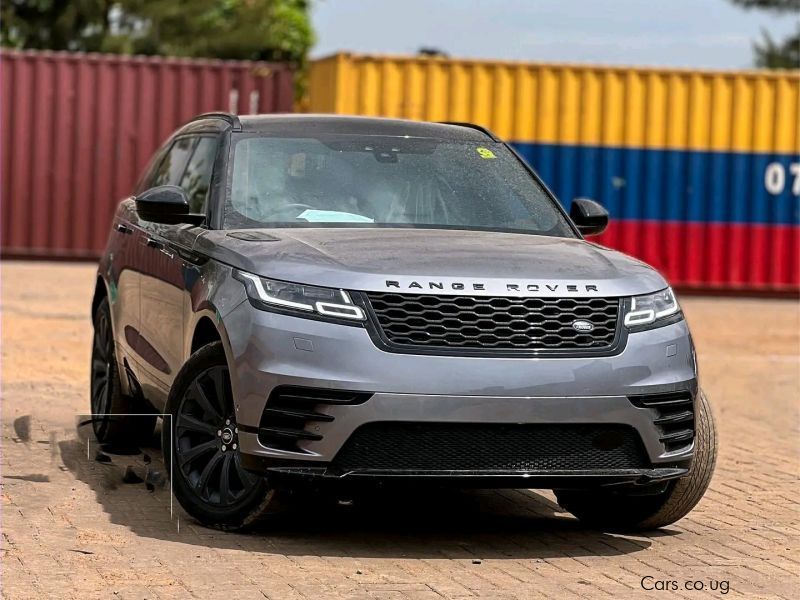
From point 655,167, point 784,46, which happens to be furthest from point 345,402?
point 784,46

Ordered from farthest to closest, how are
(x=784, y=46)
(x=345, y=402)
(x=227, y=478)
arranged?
(x=784, y=46) → (x=227, y=478) → (x=345, y=402)

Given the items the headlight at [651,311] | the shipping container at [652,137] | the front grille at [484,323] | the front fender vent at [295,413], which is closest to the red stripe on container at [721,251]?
the shipping container at [652,137]

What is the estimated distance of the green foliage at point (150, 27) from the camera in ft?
149

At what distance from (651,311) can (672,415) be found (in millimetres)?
402

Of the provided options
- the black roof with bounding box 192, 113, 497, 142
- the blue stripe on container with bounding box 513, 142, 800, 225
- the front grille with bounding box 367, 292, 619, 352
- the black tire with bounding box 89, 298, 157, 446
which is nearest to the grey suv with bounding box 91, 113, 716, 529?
the front grille with bounding box 367, 292, 619, 352

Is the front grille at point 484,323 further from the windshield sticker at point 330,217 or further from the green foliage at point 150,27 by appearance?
the green foliage at point 150,27

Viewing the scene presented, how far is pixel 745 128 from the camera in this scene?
22547mm

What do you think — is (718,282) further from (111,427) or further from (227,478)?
(227,478)

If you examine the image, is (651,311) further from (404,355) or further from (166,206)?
(166,206)

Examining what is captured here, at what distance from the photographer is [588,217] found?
7.46 meters

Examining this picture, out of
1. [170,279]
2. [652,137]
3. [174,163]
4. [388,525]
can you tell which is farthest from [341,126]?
[652,137]

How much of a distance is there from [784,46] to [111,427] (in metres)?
62.8

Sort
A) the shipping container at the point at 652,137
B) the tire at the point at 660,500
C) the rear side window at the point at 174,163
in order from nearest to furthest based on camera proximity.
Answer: the tire at the point at 660,500 → the rear side window at the point at 174,163 → the shipping container at the point at 652,137

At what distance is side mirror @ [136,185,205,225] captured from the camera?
6832mm
